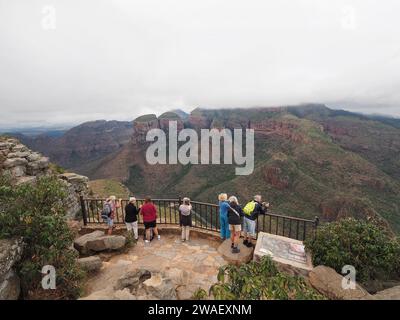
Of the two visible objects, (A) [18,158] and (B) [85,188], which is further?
(B) [85,188]

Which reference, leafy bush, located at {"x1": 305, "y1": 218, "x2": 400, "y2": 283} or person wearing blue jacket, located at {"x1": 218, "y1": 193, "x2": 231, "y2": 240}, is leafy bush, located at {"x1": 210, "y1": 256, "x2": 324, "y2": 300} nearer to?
leafy bush, located at {"x1": 305, "y1": 218, "x2": 400, "y2": 283}

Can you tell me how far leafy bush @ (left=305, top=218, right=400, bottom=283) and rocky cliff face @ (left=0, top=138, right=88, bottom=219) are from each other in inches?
371

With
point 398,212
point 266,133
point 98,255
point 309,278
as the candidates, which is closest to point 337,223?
point 309,278

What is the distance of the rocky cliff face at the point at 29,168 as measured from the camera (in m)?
10.3

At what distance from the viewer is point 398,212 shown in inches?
2351

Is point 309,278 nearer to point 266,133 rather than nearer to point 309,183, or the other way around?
point 309,183

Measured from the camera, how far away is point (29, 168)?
11.5 meters

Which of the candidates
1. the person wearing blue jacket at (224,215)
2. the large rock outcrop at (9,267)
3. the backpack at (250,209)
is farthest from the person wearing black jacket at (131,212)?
the backpack at (250,209)

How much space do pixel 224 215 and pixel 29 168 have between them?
30.4ft

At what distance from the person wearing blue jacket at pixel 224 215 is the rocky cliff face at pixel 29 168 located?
6.33m

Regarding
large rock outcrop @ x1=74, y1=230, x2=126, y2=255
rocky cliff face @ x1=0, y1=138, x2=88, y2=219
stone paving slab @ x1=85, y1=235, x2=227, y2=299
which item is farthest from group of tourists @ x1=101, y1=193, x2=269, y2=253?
rocky cliff face @ x1=0, y1=138, x2=88, y2=219

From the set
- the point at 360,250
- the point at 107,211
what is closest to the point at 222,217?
the point at 360,250

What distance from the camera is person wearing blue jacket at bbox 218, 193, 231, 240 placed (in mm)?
8034
